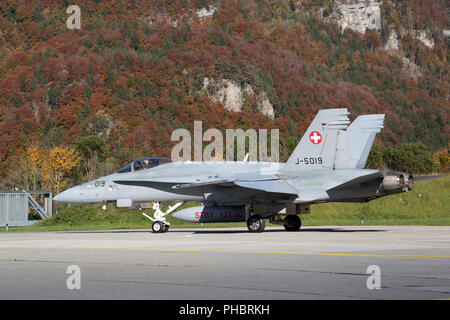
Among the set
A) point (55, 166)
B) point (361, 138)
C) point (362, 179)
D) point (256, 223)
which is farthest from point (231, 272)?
point (55, 166)

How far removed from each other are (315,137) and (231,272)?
16762 millimetres

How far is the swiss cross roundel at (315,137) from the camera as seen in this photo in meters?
28.0

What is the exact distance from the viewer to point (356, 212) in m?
47.5

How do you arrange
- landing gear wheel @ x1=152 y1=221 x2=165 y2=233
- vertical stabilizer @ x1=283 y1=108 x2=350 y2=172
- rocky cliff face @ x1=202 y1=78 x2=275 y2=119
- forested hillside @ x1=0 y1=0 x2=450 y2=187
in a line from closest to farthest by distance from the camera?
vertical stabilizer @ x1=283 y1=108 x2=350 y2=172 → landing gear wheel @ x1=152 y1=221 x2=165 y2=233 → forested hillside @ x1=0 y1=0 x2=450 y2=187 → rocky cliff face @ x1=202 y1=78 x2=275 y2=119

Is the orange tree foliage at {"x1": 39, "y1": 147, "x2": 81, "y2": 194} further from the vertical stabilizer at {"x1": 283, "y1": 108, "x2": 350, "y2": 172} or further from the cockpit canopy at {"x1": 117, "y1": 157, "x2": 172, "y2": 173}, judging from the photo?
the vertical stabilizer at {"x1": 283, "y1": 108, "x2": 350, "y2": 172}

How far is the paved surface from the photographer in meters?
9.24

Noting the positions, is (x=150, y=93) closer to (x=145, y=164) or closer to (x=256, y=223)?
(x=145, y=164)

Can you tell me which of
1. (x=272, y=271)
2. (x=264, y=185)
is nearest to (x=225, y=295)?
(x=272, y=271)

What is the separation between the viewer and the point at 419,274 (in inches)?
444

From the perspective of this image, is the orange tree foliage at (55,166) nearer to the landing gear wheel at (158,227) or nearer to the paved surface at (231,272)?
the landing gear wheel at (158,227)

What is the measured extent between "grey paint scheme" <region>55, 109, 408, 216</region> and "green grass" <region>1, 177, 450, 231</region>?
12.8 metres

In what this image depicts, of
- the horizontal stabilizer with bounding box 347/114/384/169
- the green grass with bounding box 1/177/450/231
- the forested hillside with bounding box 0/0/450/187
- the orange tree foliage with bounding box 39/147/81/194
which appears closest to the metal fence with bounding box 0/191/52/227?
the green grass with bounding box 1/177/450/231

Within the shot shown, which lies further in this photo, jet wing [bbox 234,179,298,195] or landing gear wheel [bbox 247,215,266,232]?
landing gear wheel [bbox 247,215,266,232]
